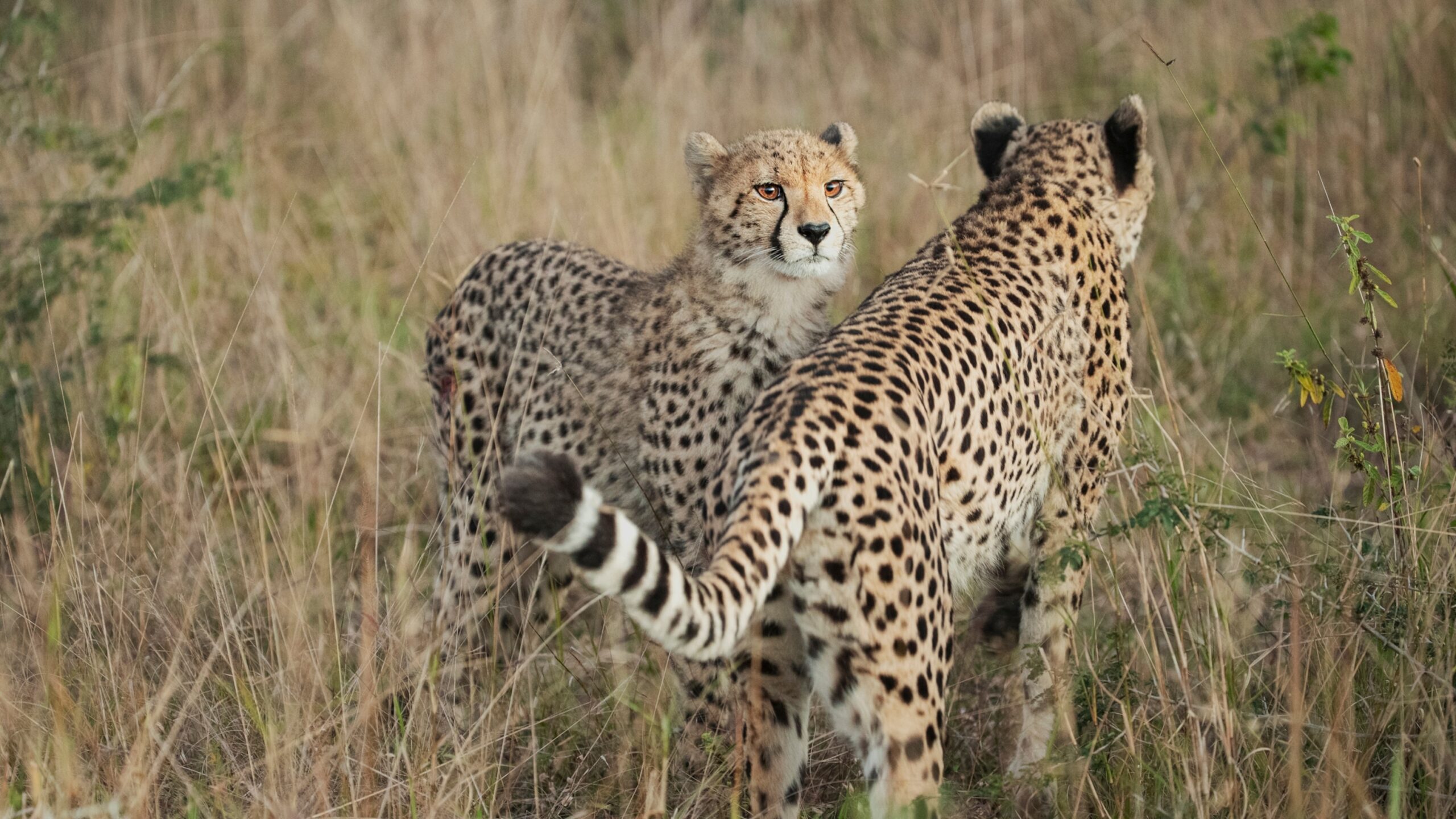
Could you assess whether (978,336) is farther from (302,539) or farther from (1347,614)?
(302,539)

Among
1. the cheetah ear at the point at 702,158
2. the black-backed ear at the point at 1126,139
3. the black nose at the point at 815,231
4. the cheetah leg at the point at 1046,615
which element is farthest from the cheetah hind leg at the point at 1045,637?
the cheetah ear at the point at 702,158

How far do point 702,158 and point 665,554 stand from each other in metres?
1.59

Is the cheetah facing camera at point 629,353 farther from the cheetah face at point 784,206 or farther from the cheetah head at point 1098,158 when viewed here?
the cheetah head at point 1098,158

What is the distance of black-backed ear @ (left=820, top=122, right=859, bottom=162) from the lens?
351cm

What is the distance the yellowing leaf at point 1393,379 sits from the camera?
9.18 ft

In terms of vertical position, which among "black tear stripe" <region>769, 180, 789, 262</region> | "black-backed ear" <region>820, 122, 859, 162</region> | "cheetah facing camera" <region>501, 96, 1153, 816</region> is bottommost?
"cheetah facing camera" <region>501, 96, 1153, 816</region>

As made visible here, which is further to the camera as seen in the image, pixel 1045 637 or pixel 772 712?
pixel 1045 637

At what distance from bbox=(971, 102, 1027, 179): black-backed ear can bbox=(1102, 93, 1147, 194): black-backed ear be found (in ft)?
0.81

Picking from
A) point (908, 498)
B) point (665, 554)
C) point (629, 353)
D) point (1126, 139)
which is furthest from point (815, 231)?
point (665, 554)

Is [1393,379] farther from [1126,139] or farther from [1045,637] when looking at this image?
[1126,139]

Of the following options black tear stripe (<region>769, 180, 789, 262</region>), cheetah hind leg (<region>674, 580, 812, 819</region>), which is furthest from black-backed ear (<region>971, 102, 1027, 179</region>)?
cheetah hind leg (<region>674, 580, 812, 819</region>)

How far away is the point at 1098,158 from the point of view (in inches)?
143

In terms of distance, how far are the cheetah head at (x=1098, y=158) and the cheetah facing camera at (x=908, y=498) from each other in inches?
0.5

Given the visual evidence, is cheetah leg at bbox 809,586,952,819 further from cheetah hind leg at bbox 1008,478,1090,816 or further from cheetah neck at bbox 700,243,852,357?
cheetah neck at bbox 700,243,852,357
